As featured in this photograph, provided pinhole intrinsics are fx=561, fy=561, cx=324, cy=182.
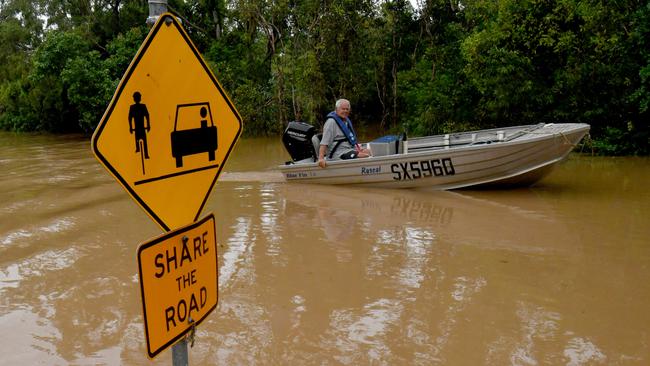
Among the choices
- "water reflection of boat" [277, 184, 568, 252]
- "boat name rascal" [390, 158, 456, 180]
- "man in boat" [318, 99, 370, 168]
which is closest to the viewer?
"water reflection of boat" [277, 184, 568, 252]

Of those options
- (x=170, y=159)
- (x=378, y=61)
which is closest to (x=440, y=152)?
(x=170, y=159)

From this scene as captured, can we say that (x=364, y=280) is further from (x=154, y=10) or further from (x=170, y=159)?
(x=154, y=10)

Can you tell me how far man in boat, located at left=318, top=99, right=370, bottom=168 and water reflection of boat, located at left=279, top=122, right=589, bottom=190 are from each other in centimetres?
25

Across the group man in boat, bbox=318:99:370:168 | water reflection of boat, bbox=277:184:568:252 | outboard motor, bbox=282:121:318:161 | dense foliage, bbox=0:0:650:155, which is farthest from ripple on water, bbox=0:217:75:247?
dense foliage, bbox=0:0:650:155

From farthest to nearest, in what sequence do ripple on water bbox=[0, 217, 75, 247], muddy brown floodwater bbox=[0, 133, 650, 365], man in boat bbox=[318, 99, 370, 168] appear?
man in boat bbox=[318, 99, 370, 168]
ripple on water bbox=[0, 217, 75, 247]
muddy brown floodwater bbox=[0, 133, 650, 365]

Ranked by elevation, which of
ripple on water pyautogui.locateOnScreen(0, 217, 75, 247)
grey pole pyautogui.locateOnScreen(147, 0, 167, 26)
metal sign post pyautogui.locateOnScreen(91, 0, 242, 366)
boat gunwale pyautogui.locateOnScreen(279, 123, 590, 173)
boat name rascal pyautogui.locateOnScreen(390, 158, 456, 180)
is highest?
grey pole pyautogui.locateOnScreen(147, 0, 167, 26)

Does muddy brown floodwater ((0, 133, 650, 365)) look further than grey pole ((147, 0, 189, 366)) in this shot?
Yes

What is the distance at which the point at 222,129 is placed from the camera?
95.5 inches

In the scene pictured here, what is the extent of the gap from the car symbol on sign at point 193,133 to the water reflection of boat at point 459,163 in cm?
742

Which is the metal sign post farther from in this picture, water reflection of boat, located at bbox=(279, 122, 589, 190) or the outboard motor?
the outboard motor

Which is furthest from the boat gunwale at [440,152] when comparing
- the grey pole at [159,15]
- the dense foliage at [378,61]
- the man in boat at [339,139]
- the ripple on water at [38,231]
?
the grey pole at [159,15]

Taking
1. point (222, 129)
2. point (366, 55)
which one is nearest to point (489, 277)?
point (222, 129)

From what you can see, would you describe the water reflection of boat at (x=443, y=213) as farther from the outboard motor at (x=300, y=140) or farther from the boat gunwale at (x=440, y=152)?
the outboard motor at (x=300, y=140)

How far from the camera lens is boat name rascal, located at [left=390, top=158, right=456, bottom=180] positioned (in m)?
9.50
